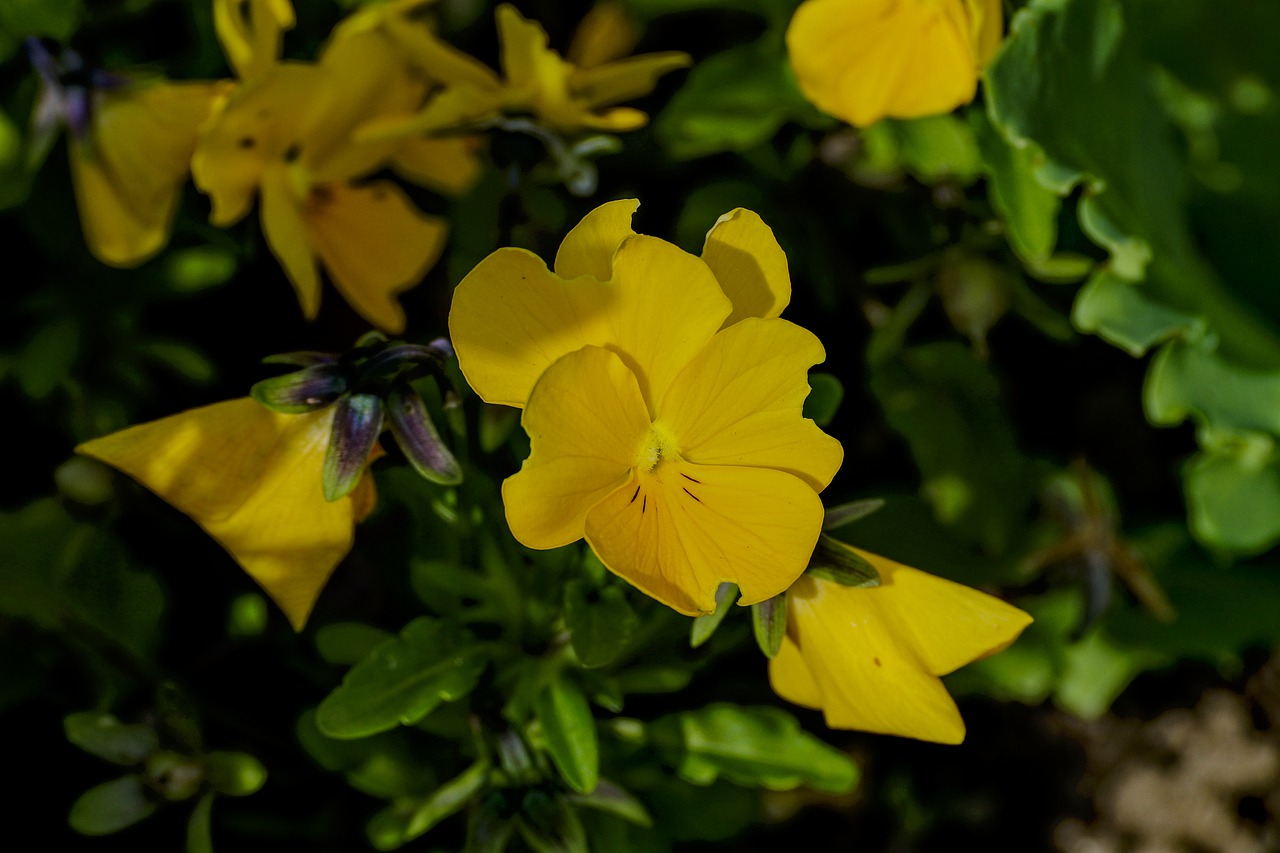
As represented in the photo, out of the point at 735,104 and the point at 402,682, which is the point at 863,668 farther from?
the point at 735,104

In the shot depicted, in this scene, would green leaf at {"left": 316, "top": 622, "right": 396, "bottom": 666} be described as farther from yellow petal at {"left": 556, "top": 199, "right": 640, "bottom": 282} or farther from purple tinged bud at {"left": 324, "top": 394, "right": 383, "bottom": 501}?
yellow petal at {"left": 556, "top": 199, "right": 640, "bottom": 282}

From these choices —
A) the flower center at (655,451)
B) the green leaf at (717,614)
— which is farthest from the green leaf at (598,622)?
the flower center at (655,451)

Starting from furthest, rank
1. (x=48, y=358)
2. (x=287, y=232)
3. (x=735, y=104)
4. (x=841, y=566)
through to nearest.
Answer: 1. (x=735, y=104)
2. (x=48, y=358)
3. (x=287, y=232)
4. (x=841, y=566)

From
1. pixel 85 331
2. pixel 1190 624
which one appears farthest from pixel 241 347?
pixel 1190 624

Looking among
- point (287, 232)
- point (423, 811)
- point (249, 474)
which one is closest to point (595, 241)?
point (249, 474)

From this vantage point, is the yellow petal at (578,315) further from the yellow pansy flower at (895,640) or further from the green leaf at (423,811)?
the green leaf at (423,811)

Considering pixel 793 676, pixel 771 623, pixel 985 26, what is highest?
pixel 985 26

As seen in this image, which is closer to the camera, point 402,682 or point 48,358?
point 402,682
